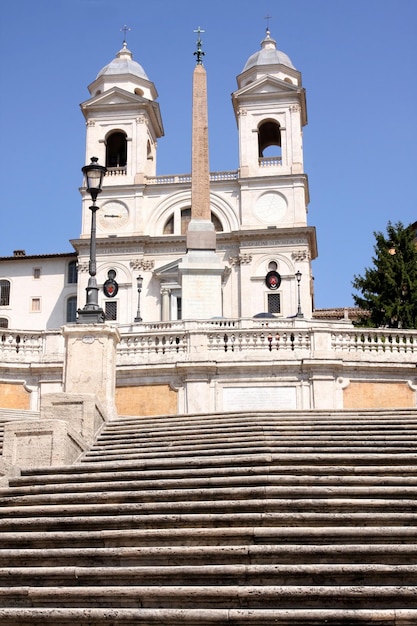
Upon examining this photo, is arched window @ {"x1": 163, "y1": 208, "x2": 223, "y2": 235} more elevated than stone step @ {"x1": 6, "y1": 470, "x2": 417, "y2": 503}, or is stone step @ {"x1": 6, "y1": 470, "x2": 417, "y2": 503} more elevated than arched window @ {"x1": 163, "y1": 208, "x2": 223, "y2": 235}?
arched window @ {"x1": 163, "y1": 208, "x2": 223, "y2": 235}

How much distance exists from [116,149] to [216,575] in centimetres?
6279

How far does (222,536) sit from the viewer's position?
9984 mm

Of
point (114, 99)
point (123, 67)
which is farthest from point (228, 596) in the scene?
point (123, 67)

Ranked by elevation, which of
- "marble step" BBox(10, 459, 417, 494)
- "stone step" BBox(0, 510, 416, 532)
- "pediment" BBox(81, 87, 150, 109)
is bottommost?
"stone step" BBox(0, 510, 416, 532)

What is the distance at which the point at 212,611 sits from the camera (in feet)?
29.2

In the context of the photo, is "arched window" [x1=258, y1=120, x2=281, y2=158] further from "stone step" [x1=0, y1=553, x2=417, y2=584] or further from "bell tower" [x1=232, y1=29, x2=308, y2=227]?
"stone step" [x1=0, y1=553, x2=417, y2=584]

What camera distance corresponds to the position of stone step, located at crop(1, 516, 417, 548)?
385 inches

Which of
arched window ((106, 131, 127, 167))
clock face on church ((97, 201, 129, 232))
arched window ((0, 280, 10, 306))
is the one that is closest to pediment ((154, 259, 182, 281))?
clock face on church ((97, 201, 129, 232))

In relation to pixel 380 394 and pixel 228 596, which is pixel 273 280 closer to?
pixel 380 394

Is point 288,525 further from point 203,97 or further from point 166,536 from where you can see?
point 203,97

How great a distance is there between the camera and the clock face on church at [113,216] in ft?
216

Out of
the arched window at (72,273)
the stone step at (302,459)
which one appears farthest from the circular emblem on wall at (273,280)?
the stone step at (302,459)

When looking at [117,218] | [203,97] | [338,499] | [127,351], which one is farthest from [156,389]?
[117,218]

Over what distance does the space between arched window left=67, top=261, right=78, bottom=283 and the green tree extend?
2598cm
